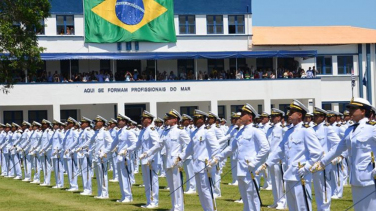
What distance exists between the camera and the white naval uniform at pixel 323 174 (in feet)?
53.7

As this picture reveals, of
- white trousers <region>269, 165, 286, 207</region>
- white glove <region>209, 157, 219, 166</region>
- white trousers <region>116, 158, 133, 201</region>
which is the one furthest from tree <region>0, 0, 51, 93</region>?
white glove <region>209, 157, 219, 166</region>

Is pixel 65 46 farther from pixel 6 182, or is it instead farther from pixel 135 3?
pixel 6 182

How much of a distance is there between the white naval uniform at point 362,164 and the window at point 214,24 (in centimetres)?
4966

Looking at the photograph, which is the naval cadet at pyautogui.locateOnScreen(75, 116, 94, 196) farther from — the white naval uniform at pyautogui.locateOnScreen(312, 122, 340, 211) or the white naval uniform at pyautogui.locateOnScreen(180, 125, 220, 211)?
the white naval uniform at pyautogui.locateOnScreen(180, 125, 220, 211)

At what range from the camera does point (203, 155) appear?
1653 centimetres

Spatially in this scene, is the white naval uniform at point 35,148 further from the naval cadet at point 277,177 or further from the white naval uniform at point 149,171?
the naval cadet at point 277,177

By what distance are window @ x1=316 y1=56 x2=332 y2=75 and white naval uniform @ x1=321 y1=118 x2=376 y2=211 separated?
5315cm

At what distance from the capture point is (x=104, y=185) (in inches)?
901

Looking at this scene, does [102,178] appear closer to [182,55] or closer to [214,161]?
[214,161]

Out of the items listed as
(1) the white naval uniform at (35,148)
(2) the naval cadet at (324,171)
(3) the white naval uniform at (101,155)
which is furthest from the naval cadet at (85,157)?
(2) the naval cadet at (324,171)

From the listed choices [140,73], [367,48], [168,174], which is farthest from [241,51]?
[168,174]

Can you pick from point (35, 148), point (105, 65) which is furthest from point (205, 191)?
point (105, 65)

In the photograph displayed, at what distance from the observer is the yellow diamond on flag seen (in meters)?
58.2

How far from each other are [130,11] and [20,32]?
26.5m
